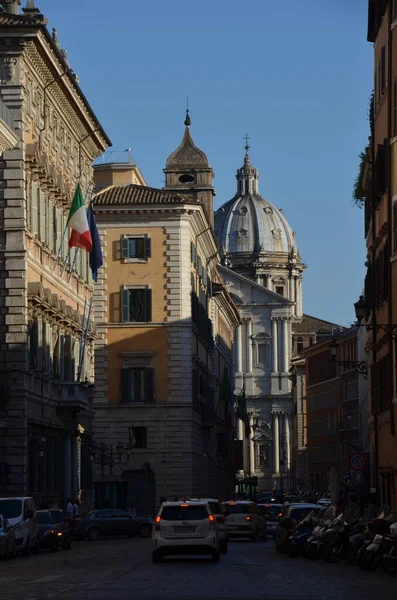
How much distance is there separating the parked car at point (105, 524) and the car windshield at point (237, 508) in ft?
19.1

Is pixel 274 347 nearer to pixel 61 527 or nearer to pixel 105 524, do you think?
pixel 105 524

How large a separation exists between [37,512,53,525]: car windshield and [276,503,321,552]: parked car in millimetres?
7089

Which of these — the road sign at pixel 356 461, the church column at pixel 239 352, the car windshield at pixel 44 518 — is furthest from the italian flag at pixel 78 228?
the church column at pixel 239 352

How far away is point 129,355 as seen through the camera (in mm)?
85500

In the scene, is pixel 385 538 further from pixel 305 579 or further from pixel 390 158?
pixel 390 158

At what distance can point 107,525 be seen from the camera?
62.6 m

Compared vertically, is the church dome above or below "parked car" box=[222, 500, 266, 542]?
above

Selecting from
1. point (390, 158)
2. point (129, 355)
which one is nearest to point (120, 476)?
point (129, 355)

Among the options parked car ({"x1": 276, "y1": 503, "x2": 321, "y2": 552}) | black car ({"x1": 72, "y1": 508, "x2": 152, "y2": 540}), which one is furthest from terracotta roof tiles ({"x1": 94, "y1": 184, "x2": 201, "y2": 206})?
parked car ({"x1": 276, "y1": 503, "x2": 321, "y2": 552})

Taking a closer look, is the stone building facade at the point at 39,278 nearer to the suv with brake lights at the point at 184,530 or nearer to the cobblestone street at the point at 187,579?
the cobblestone street at the point at 187,579

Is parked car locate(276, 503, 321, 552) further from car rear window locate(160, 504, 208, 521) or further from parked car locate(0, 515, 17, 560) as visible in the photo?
parked car locate(0, 515, 17, 560)

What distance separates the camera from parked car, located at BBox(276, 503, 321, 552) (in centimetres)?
4353

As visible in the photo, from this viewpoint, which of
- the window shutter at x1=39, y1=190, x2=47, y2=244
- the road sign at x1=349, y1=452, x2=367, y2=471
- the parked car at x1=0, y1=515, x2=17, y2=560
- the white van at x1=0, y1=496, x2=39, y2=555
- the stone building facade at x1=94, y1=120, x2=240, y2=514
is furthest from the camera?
the stone building facade at x1=94, y1=120, x2=240, y2=514

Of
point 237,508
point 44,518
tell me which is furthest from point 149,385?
point 44,518
